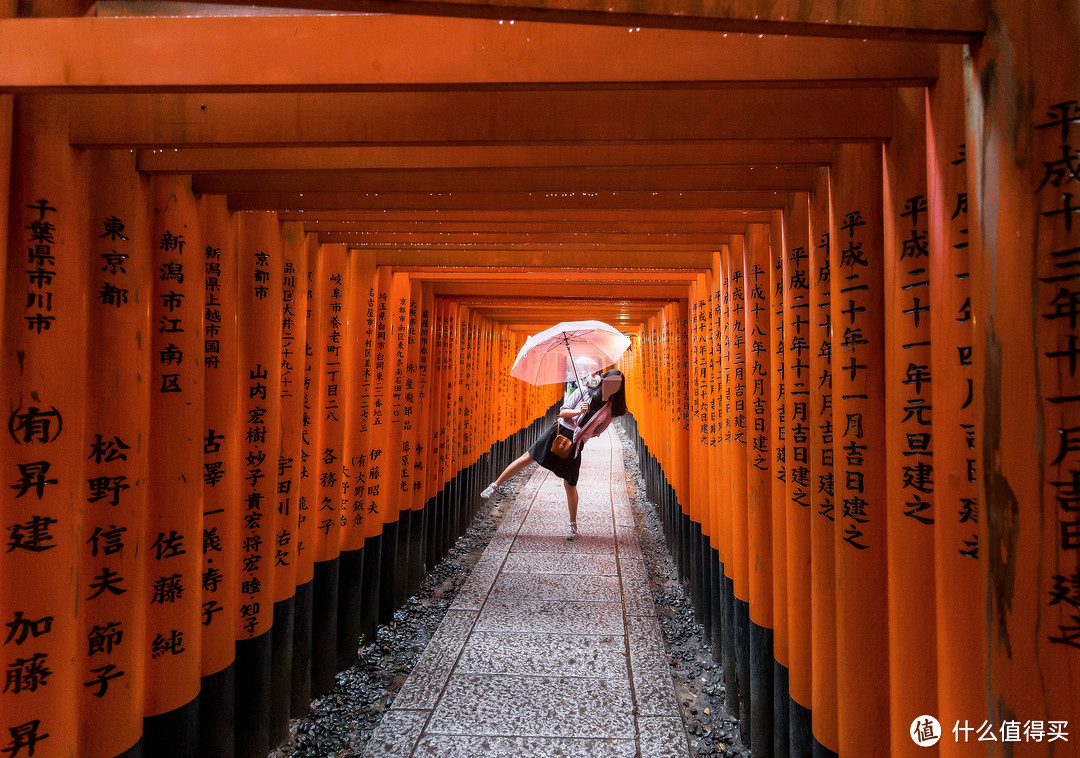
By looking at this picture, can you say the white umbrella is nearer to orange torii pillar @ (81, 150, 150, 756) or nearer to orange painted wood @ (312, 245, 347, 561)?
orange painted wood @ (312, 245, 347, 561)

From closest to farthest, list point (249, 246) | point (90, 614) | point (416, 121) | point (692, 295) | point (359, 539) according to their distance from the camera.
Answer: point (416, 121)
point (90, 614)
point (249, 246)
point (359, 539)
point (692, 295)

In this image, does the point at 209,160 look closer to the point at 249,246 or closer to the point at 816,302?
the point at 249,246

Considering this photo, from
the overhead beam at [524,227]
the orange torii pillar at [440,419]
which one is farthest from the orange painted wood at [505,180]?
the orange torii pillar at [440,419]

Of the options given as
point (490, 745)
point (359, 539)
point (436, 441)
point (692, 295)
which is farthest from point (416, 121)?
point (436, 441)

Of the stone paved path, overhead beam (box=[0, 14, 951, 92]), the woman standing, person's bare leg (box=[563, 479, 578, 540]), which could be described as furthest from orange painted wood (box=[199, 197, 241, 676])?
person's bare leg (box=[563, 479, 578, 540])

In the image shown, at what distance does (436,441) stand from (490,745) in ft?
13.9

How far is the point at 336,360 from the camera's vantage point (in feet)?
14.5

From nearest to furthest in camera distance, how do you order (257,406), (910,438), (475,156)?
(910,438), (475,156), (257,406)

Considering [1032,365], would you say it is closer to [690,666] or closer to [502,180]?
[502,180]

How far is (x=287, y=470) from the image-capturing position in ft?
12.2

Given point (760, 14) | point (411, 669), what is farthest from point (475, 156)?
point (411, 669)

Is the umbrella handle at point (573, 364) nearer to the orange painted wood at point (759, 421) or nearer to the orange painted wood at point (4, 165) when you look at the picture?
the orange painted wood at point (759, 421)

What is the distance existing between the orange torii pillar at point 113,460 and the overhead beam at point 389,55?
597 mm

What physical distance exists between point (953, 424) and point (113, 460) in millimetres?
3008
